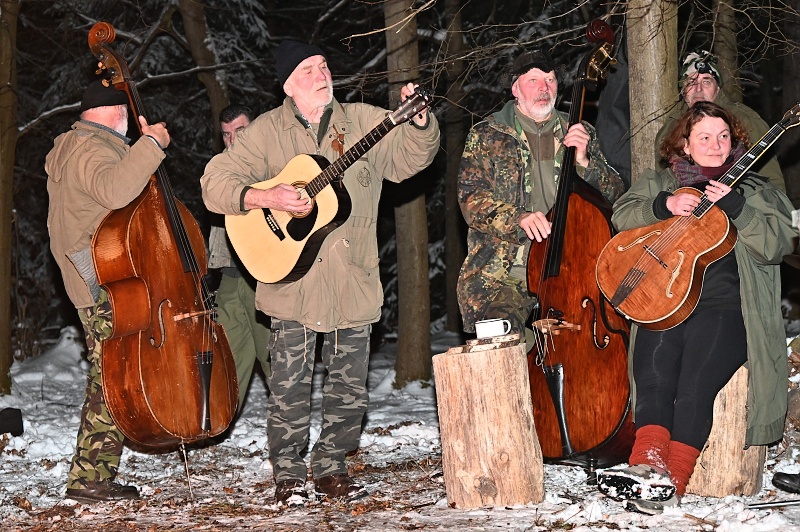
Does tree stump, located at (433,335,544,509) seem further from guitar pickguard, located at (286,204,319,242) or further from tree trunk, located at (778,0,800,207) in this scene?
tree trunk, located at (778,0,800,207)

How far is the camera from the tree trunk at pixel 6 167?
927 centimetres

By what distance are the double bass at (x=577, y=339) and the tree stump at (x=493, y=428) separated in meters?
0.29

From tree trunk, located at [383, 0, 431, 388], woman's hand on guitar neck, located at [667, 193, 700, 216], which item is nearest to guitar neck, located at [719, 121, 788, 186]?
woman's hand on guitar neck, located at [667, 193, 700, 216]

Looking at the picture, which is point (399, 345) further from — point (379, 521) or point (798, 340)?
point (379, 521)

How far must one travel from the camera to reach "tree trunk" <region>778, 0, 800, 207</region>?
10.8 meters

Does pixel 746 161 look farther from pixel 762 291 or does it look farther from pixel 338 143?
pixel 338 143

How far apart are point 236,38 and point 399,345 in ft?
17.5

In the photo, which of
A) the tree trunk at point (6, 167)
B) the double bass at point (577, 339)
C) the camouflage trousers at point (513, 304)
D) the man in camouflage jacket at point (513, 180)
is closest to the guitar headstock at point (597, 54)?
the double bass at point (577, 339)

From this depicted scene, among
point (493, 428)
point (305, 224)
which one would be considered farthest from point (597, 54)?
point (493, 428)

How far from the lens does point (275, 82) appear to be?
14.8 m

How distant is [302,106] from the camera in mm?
5723

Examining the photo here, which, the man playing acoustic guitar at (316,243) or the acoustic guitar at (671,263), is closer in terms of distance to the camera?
the acoustic guitar at (671,263)

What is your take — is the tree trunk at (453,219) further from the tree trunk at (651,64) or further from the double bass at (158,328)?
the double bass at (158,328)

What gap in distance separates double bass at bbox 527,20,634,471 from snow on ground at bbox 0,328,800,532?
0.28 metres
